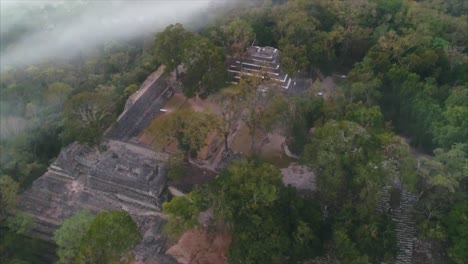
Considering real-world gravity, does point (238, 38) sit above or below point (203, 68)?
above

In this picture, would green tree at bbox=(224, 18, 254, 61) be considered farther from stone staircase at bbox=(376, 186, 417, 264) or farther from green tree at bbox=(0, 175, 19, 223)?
green tree at bbox=(0, 175, 19, 223)

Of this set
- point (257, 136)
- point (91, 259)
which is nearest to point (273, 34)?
point (257, 136)

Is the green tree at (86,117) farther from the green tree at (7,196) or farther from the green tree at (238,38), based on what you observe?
the green tree at (238,38)

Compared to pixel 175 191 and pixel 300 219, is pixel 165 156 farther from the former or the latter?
pixel 300 219

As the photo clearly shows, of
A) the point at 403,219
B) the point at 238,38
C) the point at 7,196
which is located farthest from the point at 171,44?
the point at 403,219

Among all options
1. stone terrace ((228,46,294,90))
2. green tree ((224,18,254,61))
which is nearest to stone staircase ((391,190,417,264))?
stone terrace ((228,46,294,90))

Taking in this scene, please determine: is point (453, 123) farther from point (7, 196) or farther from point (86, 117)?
point (7, 196)
